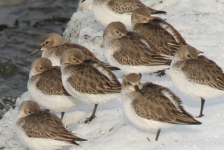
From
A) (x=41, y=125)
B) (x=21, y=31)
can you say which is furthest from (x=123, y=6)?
(x=21, y=31)

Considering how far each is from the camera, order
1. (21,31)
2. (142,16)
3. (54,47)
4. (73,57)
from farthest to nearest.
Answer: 1. (21,31)
2. (142,16)
3. (54,47)
4. (73,57)

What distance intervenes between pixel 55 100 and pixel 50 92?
194 millimetres

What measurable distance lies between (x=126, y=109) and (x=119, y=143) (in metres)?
0.60

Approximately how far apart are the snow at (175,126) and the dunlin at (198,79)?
0.40 metres

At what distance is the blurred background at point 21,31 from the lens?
12727 mm

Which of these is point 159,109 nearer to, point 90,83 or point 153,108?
point 153,108

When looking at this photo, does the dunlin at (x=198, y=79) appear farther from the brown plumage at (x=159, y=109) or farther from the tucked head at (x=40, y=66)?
the tucked head at (x=40, y=66)

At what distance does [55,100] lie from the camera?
863 cm

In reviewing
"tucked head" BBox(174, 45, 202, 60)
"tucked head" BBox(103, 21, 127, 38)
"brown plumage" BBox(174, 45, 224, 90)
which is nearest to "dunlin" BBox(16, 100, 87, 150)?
"brown plumage" BBox(174, 45, 224, 90)

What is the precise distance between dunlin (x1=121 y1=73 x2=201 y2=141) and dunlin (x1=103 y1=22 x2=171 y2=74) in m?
1.83

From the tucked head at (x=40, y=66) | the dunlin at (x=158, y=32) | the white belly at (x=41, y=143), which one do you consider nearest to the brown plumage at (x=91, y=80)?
the tucked head at (x=40, y=66)

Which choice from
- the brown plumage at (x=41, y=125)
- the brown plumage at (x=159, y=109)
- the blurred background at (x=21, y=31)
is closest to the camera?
the brown plumage at (x=159, y=109)

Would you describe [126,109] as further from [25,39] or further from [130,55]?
[25,39]

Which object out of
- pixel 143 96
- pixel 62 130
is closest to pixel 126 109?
pixel 143 96
